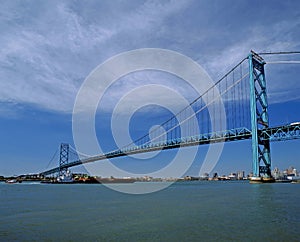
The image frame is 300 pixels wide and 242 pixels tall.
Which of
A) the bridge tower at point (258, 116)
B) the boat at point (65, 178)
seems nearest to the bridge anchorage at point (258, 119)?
the bridge tower at point (258, 116)

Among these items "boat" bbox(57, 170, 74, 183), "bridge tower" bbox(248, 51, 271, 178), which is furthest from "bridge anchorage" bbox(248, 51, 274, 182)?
"boat" bbox(57, 170, 74, 183)

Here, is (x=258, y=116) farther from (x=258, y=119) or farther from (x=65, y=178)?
(x=65, y=178)

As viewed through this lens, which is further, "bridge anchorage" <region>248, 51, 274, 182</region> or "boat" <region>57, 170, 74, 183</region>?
"boat" <region>57, 170, 74, 183</region>

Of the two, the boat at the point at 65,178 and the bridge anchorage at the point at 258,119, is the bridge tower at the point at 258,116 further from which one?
the boat at the point at 65,178

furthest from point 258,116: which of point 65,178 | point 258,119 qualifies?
point 65,178

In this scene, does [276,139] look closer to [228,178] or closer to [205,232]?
[205,232]

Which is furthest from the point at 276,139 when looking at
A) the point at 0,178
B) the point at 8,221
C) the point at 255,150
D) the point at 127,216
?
the point at 0,178

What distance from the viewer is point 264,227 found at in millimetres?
9367

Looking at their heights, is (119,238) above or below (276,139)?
below

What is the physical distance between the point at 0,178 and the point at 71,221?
154m

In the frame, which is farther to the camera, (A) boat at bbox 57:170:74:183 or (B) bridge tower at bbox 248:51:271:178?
(A) boat at bbox 57:170:74:183

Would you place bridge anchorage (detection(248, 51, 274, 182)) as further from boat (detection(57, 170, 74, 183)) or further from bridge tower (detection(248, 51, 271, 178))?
boat (detection(57, 170, 74, 183))

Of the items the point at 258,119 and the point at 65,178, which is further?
the point at 65,178

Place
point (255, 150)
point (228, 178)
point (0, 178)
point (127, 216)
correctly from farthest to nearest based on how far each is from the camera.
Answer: point (0, 178) < point (228, 178) < point (255, 150) < point (127, 216)
